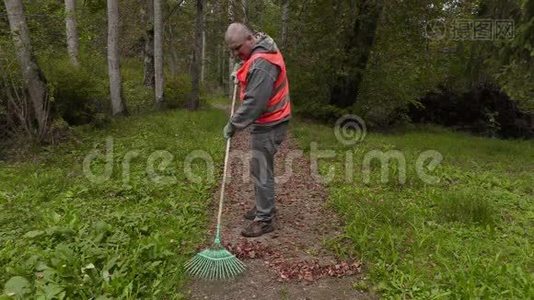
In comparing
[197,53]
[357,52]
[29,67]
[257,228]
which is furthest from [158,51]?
[257,228]

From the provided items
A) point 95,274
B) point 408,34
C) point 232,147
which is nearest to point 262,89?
point 95,274

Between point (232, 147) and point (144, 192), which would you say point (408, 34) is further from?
point (144, 192)

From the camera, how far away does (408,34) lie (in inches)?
562

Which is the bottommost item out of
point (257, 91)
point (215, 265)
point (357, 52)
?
point (215, 265)

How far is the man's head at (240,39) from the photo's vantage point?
4535mm

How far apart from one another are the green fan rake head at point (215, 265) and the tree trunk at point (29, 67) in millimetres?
5670

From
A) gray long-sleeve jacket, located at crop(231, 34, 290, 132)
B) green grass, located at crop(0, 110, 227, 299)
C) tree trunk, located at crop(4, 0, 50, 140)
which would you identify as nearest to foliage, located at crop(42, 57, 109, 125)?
tree trunk, located at crop(4, 0, 50, 140)

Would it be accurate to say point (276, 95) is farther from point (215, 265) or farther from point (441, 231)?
point (441, 231)

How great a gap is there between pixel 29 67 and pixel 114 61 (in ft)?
13.3

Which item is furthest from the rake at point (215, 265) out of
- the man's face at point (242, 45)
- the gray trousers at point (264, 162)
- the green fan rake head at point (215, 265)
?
the man's face at point (242, 45)

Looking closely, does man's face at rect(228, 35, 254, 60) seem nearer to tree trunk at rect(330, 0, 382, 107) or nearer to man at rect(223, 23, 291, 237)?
man at rect(223, 23, 291, 237)

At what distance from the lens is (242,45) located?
179 inches

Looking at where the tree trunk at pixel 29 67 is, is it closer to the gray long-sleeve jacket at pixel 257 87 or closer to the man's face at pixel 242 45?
the man's face at pixel 242 45

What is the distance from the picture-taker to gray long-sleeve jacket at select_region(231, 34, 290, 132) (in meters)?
4.47
